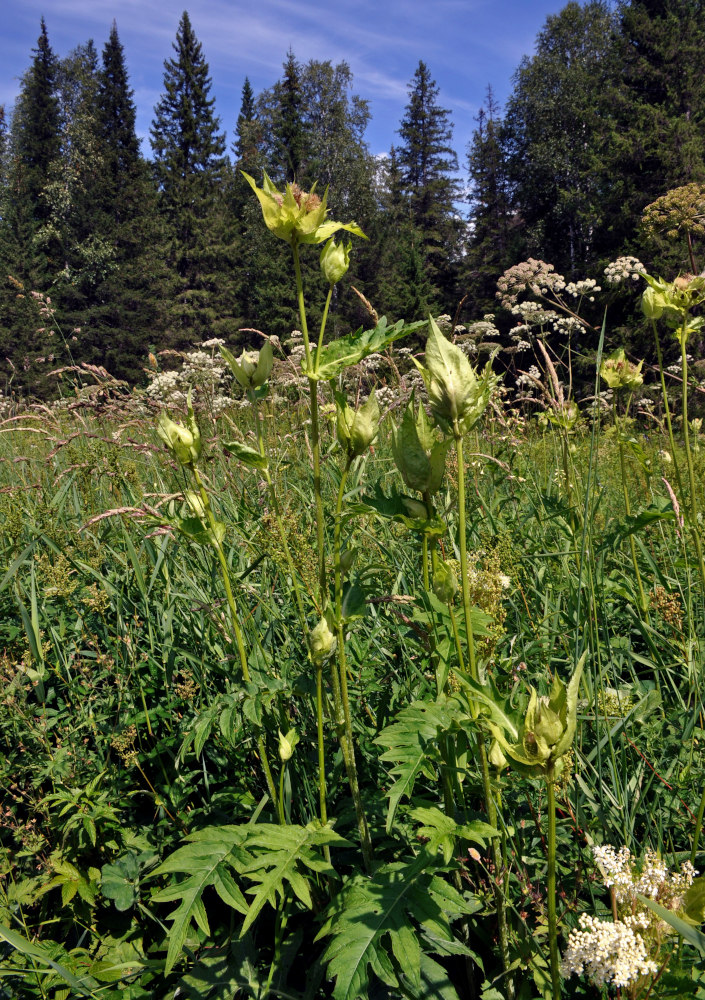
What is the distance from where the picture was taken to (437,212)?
34156 mm

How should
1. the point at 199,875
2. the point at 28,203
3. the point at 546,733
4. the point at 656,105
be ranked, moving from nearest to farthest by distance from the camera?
the point at 546,733
the point at 199,875
the point at 656,105
the point at 28,203

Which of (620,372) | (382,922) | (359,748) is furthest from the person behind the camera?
(620,372)

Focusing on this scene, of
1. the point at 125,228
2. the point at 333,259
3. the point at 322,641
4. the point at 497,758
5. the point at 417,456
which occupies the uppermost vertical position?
the point at 125,228

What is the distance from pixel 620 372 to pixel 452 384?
4.56 ft

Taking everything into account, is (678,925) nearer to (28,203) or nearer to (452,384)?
(452,384)

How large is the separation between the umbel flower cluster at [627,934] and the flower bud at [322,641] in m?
0.51

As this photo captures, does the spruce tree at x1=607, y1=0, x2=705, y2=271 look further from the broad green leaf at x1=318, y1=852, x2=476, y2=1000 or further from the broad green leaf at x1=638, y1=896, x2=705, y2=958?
the broad green leaf at x1=638, y1=896, x2=705, y2=958

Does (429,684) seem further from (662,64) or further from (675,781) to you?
(662,64)

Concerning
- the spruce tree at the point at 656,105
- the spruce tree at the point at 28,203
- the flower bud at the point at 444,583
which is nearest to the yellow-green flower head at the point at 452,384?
the flower bud at the point at 444,583

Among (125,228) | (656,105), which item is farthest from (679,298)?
(125,228)

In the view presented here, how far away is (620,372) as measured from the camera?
6.79ft

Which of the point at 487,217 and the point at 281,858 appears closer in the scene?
the point at 281,858

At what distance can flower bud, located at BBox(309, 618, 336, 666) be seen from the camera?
105 cm

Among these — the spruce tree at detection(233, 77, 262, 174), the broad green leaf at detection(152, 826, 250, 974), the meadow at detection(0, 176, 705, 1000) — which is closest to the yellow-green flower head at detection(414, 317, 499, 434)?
the meadow at detection(0, 176, 705, 1000)
